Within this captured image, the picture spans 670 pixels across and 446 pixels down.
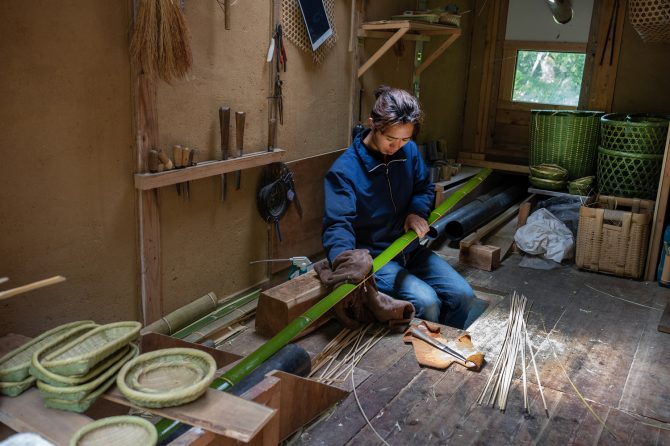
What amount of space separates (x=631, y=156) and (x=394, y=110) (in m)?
2.47

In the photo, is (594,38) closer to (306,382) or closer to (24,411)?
(306,382)

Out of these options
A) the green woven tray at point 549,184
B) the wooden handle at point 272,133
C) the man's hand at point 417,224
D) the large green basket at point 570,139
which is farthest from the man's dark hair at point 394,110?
the large green basket at point 570,139

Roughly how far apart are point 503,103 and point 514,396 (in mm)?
4141

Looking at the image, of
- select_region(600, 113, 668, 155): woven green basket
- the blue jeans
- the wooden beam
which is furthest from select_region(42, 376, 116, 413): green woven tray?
select_region(600, 113, 668, 155): woven green basket

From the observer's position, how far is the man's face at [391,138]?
310 cm

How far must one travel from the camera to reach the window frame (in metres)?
5.76

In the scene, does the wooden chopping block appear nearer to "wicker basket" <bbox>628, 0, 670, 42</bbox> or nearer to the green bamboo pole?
the green bamboo pole

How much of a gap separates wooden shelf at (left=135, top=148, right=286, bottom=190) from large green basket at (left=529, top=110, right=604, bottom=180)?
8.14ft

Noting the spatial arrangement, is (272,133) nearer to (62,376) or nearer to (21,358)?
(21,358)

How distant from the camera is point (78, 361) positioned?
5.72 feet

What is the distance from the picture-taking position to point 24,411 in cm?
178

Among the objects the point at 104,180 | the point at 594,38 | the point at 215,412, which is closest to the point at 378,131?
the point at 104,180

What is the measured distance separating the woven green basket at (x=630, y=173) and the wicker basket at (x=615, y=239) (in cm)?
16

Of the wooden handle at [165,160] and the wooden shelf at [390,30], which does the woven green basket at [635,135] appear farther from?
the wooden handle at [165,160]
